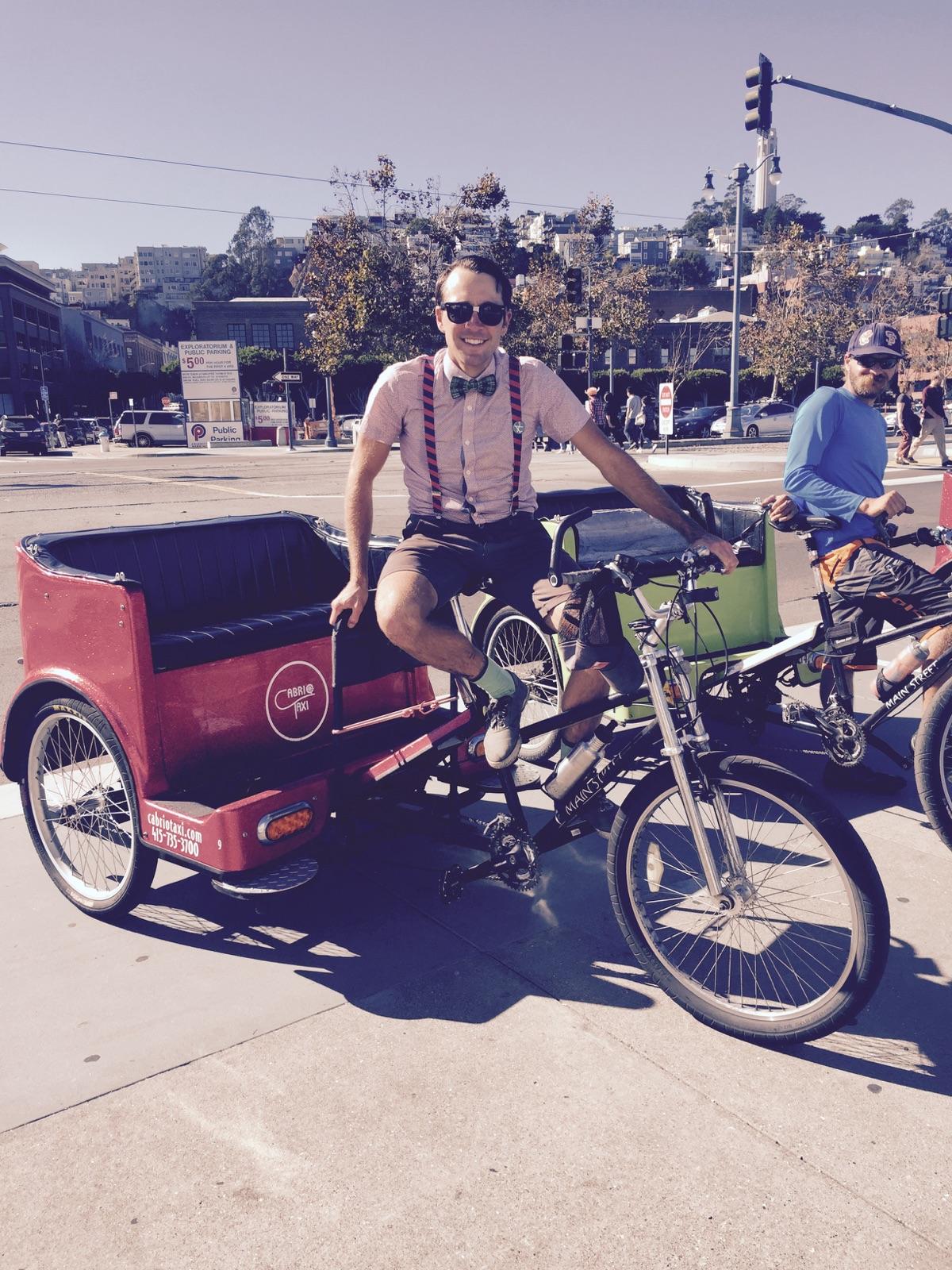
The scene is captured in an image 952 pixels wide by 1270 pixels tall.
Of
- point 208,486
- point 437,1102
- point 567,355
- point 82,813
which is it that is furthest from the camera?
point 567,355

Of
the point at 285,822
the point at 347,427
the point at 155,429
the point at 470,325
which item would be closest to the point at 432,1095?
the point at 285,822

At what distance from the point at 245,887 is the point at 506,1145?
3.61 ft

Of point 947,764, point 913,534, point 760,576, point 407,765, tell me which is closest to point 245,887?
point 407,765

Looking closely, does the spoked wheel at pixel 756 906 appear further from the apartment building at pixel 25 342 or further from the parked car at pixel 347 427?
the apartment building at pixel 25 342

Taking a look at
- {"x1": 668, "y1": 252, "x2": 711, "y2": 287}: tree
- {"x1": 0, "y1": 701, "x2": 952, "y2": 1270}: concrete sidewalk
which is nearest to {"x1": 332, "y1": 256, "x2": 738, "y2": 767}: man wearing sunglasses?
{"x1": 0, "y1": 701, "x2": 952, "y2": 1270}: concrete sidewalk

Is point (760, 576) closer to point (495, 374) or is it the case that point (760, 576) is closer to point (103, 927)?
point (495, 374)

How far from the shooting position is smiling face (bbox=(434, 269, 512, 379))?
10.6 ft

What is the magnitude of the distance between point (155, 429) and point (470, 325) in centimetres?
4995

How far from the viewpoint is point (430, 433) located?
11.0 feet

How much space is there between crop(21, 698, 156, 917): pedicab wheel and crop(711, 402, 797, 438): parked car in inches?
1563

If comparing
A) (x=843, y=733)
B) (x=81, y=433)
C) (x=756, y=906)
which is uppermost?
(x=81, y=433)

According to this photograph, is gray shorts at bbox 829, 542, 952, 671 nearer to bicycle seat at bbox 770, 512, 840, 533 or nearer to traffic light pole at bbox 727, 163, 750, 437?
bicycle seat at bbox 770, 512, 840, 533

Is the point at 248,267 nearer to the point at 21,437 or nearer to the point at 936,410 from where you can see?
the point at 21,437

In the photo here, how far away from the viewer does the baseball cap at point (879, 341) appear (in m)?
Result: 4.34
